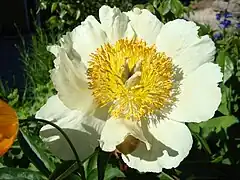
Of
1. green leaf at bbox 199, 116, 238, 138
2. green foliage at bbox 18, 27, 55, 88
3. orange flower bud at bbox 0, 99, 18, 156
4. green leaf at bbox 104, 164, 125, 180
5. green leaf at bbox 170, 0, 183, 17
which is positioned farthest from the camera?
green foliage at bbox 18, 27, 55, 88

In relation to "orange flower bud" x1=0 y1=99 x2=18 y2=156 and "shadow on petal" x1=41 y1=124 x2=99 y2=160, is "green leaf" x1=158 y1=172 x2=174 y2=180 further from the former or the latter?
"orange flower bud" x1=0 y1=99 x2=18 y2=156

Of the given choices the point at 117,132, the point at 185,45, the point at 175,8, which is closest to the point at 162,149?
the point at 117,132

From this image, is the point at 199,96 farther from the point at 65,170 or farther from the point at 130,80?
the point at 65,170

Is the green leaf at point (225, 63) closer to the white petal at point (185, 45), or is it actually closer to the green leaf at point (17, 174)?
the white petal at point (185, 45)

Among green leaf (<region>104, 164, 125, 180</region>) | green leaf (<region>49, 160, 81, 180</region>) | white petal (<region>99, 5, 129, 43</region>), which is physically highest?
white petal (<region>99, 5, 129, 43</region>)

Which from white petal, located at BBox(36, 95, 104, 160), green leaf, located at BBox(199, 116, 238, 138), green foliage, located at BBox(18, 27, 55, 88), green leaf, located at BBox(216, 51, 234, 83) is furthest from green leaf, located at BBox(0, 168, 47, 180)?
green foliage, located at BBox(18, 27, 55, 88)

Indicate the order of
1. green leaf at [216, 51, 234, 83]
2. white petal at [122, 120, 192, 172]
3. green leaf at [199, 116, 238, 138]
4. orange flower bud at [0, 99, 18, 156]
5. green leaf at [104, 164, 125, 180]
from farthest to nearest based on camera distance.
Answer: green leaf at [216, 51, 234, 83], green leaf at [199, 116, 238, 138], green leaf at [104, 164, 125, 180], white petal at [122, 120, 192, 172], orange flower bud at [0, 99, 18, 156]

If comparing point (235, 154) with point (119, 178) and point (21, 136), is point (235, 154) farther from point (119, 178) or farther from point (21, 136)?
point (21, 136)
